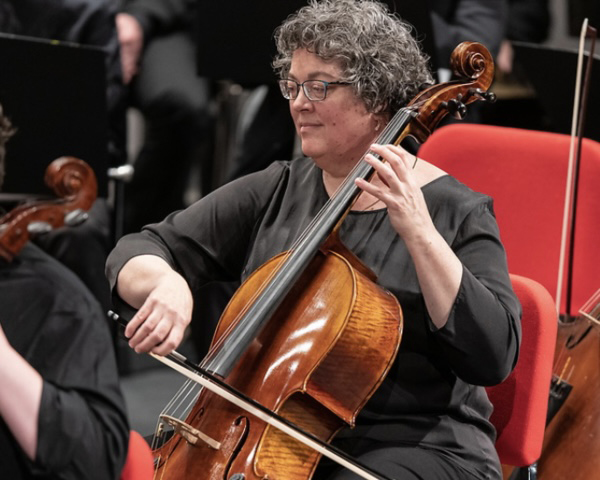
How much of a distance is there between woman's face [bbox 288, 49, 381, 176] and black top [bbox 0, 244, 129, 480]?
55cm

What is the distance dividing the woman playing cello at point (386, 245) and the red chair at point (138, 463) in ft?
0.50

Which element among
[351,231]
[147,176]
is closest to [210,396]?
[351,231]

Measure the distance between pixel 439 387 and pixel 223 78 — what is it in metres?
1.31

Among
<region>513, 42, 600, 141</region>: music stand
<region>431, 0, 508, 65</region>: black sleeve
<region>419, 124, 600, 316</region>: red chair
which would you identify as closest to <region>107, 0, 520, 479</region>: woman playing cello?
<region>419, 124, 600, 316</region>: red chair

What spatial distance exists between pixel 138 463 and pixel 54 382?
0.30 meters

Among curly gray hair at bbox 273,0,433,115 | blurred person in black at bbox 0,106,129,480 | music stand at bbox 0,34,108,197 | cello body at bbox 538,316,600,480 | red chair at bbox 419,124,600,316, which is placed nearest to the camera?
blurred person in black at bbox 0,106,129,480

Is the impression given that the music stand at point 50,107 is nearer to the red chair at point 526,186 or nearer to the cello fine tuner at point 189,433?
the red chair at point 526,186

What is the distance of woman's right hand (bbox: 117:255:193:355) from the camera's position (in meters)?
1.27

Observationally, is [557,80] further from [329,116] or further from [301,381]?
[301,381]

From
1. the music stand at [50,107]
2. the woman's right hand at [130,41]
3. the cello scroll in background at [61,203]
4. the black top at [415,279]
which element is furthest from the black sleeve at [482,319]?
the woman's right hand at [130,41]

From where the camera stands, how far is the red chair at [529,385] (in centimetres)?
150

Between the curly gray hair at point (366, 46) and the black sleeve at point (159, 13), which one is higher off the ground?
the curly gray hair at point (366, 46)

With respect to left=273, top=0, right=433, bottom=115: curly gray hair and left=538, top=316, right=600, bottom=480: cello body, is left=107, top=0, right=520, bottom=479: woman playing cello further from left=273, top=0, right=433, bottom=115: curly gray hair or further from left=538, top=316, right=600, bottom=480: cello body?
left=538, top=316, right=600, bottom=480: cello body

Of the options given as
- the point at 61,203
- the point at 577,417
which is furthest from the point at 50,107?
the point at 577,417
